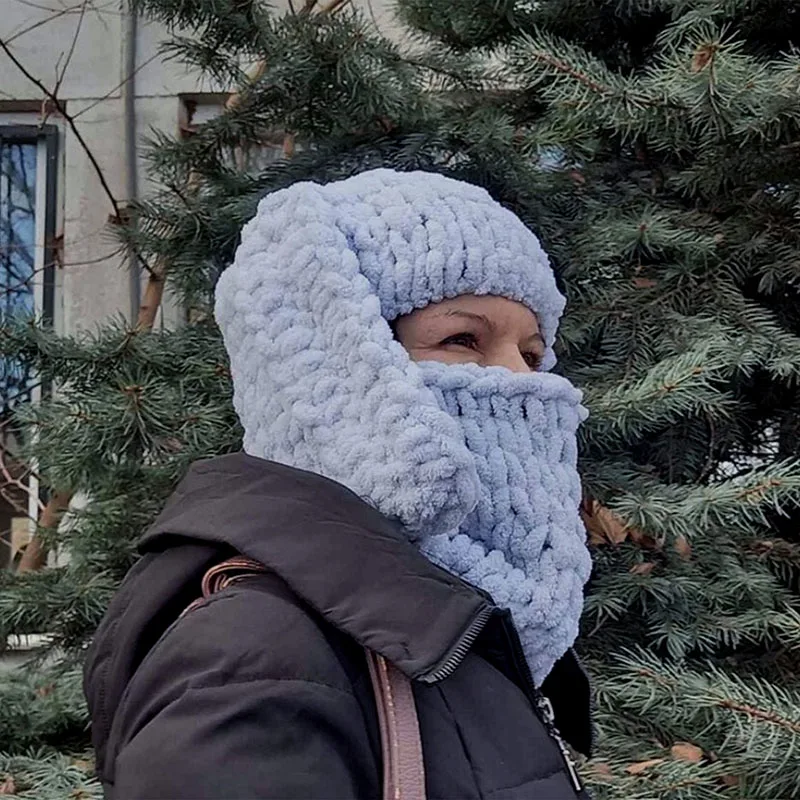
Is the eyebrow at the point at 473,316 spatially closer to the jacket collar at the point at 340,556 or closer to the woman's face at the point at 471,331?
the woman's face at the point at 471,331

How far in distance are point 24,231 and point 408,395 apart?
336cm

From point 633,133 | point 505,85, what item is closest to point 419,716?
point 633,133

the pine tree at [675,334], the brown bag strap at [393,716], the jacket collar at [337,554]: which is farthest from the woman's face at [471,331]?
the pine tree at [675,334]

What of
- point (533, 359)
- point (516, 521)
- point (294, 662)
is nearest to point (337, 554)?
point (294, 662)

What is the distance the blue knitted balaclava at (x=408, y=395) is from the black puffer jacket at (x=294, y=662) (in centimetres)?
6

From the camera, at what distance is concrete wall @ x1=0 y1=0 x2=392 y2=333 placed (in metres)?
3.83

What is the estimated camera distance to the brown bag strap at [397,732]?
2.82ft

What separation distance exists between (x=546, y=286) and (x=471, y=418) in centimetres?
27

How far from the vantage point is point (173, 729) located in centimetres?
83

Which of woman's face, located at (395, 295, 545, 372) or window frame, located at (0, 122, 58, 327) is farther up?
woman's face, located at (395, 295, 545, 372)

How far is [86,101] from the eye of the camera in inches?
155

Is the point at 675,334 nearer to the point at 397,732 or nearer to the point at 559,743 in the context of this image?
the point at 559,743

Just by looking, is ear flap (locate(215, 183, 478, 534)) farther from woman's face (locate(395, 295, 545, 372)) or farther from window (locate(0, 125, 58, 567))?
window (locate(0, 125, 58, 567))

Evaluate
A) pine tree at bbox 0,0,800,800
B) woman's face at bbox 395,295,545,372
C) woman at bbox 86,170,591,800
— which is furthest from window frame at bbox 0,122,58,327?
woman's face at bbox 395,295,545,372
